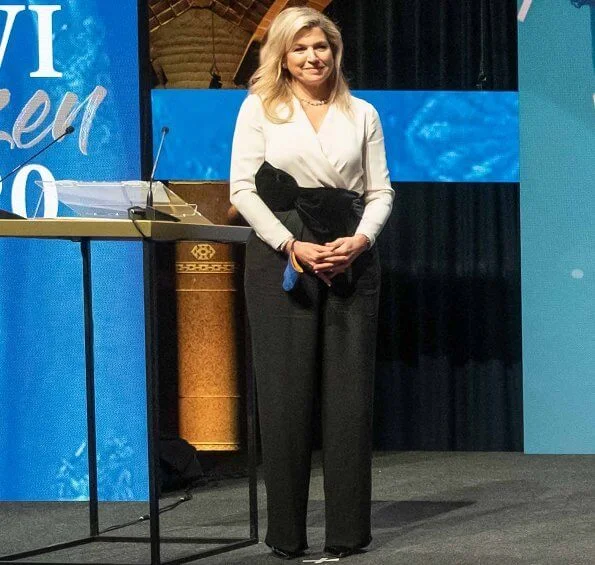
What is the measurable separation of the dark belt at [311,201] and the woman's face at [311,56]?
0.27 m

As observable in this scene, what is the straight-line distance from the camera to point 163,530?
3.64m

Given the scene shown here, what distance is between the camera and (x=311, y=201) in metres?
3.07

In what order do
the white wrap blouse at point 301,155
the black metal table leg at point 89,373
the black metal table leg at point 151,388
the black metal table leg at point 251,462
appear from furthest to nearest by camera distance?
the black metal table leg at point 89,373 → the black metal table leg at point 251,462 → the white wrap blouse at point 301,155 → the black metal table leg at point 151,388

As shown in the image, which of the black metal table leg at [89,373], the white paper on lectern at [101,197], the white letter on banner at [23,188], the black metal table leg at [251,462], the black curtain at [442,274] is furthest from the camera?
the black curtain at [442,274]

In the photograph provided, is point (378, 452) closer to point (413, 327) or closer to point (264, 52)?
point (413, 327)

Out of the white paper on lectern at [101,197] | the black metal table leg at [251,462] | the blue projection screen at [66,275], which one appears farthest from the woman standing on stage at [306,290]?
the blue projection screen at [66,275]

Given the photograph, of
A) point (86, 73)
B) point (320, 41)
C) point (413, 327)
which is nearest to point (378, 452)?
point (413, 327)

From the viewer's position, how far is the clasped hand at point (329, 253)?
300 centimetres

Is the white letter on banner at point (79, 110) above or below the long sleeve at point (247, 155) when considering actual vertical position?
above

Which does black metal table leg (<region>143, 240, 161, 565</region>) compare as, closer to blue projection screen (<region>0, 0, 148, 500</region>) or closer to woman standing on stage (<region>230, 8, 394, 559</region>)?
woman standing on stage (<region>230, 8, 394, 559</region>)

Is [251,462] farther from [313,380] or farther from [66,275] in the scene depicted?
[66,275]

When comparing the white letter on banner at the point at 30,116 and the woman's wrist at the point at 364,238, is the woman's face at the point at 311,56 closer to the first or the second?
the woman's wrist at the point at 364,238

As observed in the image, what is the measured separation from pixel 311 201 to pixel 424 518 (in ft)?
4.08

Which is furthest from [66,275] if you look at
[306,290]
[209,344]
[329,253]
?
[209,344]
